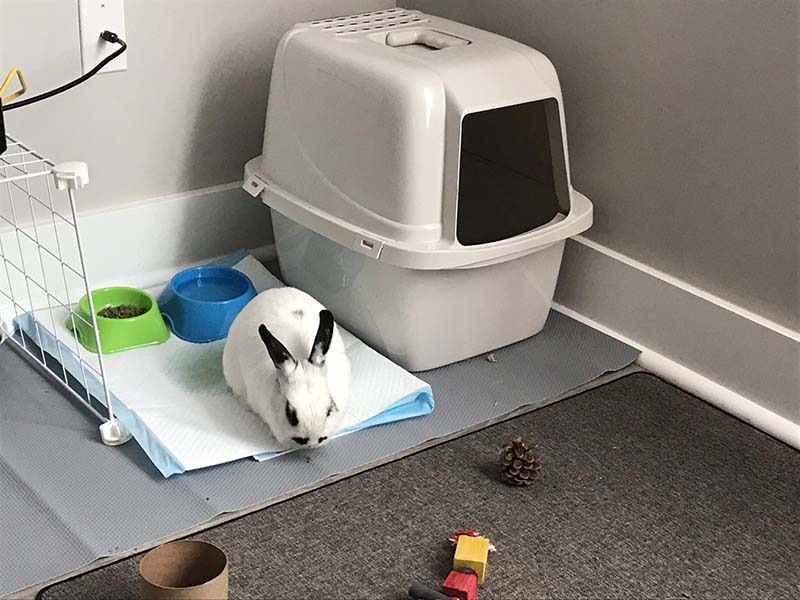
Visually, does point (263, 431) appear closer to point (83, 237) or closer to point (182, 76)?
point (83, 237)

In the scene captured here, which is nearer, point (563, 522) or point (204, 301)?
point (563, 522)

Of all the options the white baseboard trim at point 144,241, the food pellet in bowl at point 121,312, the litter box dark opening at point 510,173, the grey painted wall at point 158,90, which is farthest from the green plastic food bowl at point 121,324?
the litter box dark opening at point 510,173

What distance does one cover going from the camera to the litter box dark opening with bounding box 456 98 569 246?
1950 millimetres

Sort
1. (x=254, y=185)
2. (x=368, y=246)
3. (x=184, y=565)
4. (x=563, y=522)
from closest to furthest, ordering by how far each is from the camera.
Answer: (x=184, y=565)
(x=563, y=522)
(x=368, y=246)
(x=254, y=185)

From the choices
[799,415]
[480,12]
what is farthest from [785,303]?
[480,12]

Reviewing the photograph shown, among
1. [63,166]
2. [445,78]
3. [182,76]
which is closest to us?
[63,166]

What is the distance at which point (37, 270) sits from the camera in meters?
1.97

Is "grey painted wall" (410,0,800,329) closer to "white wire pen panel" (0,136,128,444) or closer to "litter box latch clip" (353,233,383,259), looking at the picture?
"litter box latch clip" (353,233,383,259)

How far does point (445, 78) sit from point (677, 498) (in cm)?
77

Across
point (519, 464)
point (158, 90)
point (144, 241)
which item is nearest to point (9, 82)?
point (158, 90)

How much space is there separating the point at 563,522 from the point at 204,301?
80 cm

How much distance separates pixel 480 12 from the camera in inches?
85.3

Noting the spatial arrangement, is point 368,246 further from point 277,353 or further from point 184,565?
point 184,565

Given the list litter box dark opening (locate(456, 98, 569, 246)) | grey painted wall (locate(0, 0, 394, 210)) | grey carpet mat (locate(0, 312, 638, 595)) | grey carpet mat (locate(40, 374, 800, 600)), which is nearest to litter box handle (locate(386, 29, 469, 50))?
litter box dark opening (locate(456, 98, 569, 246))
